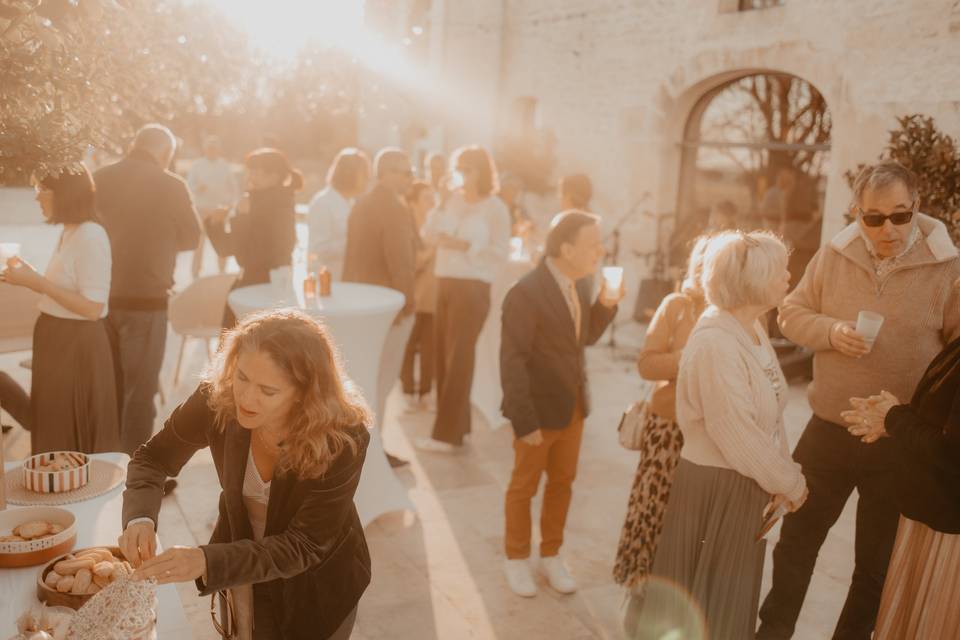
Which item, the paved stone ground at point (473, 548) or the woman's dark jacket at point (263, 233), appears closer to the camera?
the paved stone ground at point (473, 548)

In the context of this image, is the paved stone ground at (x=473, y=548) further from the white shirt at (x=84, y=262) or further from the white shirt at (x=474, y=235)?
the white shirt at (x=84, y=262)

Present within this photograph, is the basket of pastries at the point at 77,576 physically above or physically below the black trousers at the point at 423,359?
above

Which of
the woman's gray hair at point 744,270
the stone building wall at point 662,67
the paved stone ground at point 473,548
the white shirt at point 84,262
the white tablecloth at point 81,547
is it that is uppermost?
the stone building wall at point 662,67

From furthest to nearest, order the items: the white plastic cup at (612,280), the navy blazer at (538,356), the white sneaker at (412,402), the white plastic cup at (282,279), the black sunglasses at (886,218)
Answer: the white sneaker at (412,402) < the white plastic cup at (282,279) < the white plastic cup at (612,280) < the navy blazer at (538,356) < the black sunglasses at (886,218)

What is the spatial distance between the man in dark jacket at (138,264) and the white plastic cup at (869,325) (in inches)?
133

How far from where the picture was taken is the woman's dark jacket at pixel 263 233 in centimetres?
522

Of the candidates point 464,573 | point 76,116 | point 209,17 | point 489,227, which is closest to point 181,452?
point 76,116

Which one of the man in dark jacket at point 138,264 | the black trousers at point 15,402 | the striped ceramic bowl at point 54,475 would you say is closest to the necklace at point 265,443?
the striped ceramic bowl at point 54,475

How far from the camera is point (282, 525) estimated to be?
2.03 m

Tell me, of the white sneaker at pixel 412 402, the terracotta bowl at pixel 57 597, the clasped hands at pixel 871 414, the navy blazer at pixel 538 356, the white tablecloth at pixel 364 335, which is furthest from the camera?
the white sneaker at pixel 412 402

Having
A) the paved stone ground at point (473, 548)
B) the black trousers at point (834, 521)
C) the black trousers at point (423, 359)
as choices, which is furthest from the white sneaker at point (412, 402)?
the black trousers at point (834, 521)

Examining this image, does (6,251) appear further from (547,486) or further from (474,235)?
(474,235)

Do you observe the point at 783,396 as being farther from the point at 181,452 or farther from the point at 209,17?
the point at 209,17

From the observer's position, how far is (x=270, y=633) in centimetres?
216
